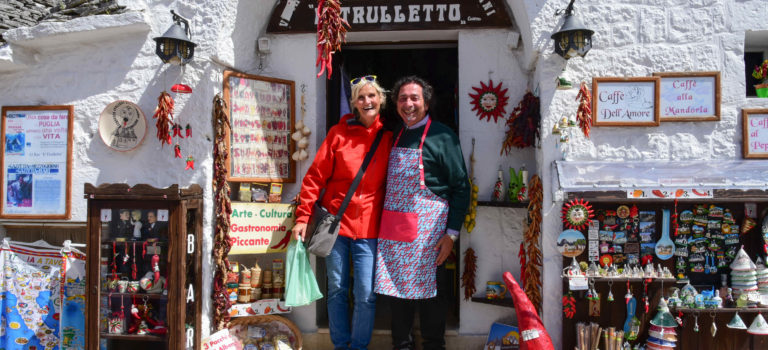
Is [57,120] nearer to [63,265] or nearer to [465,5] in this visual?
[63,265]

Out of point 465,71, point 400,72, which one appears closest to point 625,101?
point 465,71

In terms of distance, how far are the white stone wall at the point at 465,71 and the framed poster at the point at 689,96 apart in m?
0.07

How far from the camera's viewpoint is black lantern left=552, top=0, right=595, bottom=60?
3990mm

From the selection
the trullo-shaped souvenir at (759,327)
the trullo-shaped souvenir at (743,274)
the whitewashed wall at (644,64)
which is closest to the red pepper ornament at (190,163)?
the whitewashed wall at (644,64)

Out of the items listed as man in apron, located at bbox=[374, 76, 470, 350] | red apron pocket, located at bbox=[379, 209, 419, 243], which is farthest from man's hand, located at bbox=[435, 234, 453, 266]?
red apron pocket, located at bbox=[379, 209, 419, 243]

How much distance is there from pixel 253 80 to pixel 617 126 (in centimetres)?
301

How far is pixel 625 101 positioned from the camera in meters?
4.23

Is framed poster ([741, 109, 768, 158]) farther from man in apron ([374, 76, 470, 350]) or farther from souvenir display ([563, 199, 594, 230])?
man in apron ([374, 76, 470, 350])

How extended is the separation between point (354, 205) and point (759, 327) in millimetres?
3108

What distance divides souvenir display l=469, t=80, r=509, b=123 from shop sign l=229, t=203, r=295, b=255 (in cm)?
189

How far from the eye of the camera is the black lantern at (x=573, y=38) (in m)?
3.99

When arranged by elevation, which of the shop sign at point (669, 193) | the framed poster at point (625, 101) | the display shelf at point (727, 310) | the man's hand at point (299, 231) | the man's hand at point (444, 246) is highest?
the framed poster at point (625, 101)

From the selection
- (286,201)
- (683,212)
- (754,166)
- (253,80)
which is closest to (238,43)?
(253,80)

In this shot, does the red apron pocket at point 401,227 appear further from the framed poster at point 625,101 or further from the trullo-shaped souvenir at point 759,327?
the trullo-shaped souvenir at point 759,327
